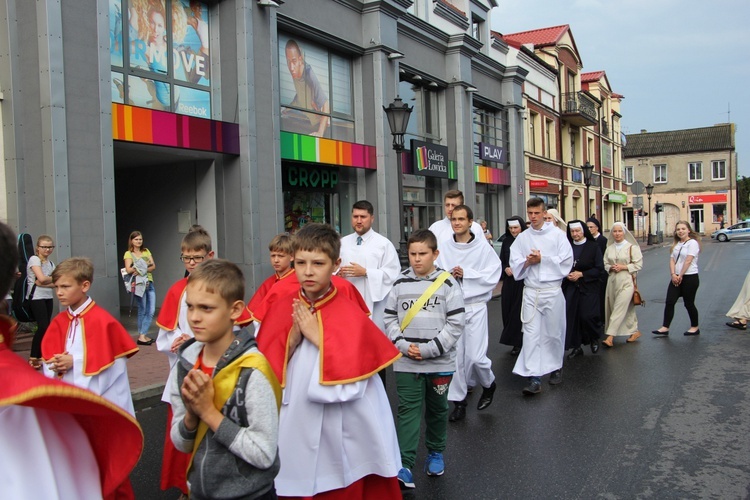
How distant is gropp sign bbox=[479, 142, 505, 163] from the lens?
23.6 metres

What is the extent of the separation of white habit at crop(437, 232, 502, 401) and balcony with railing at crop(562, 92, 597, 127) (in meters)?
29.6

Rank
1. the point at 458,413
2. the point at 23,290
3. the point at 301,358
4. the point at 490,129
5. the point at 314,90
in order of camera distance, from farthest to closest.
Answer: the point at 490,129 < the point at 314,90 < the point at 23,290 < the point at 458,413 < the point at 301,358

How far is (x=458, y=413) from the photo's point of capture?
598cm

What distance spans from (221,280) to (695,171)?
2638 inches

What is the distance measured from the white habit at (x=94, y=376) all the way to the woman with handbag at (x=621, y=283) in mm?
7191

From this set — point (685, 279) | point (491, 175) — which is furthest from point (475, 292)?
point (491, 175)

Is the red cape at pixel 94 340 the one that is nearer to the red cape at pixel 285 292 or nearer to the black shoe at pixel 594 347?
the red cape at pixel 285 292

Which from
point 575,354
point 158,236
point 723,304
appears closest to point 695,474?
point 575,354

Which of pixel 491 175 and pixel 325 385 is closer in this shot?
pixel 325 385

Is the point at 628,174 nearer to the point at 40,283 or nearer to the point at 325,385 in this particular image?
the point at 40,283

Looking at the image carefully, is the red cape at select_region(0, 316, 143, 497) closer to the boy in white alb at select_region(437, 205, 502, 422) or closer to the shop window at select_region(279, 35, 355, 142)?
the boy in white alb at select_region(437, 205, 502, 422)

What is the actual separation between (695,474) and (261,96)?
10.7 m

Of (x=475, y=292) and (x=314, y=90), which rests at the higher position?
(x=314, y=90)

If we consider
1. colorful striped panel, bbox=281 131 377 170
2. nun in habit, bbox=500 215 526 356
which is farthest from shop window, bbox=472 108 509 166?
nun in habit, bbox=500 215 526 356
